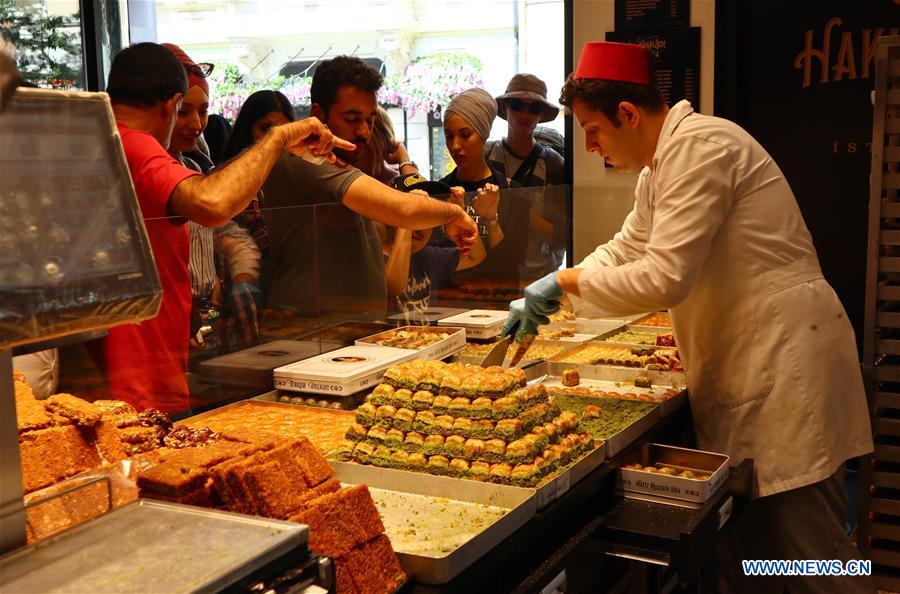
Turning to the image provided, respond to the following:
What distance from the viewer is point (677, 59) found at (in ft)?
16.7

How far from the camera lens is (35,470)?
1.55 m

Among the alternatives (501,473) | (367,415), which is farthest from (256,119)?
(501,473)

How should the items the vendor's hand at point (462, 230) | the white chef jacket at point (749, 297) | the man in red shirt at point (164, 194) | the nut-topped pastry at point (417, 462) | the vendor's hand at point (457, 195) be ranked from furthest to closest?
the vendor's hand at point (457, 195), the vendor's hand at point (462, 230), the white chef jacket at point (749, 297), the man in red shirt at point (164, 194), the nut-topped pastry at point (417, 462)

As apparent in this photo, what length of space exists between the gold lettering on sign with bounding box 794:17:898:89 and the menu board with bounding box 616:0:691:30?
772 mm

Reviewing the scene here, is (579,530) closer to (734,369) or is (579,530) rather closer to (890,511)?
(734,369)

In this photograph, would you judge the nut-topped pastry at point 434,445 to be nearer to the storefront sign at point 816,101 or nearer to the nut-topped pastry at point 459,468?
the nut-topped pastry at point 459,468

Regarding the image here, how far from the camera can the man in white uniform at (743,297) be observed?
2615mm

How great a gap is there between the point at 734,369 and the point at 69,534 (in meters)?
2.14

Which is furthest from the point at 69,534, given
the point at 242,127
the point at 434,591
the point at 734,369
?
the point at 242,127

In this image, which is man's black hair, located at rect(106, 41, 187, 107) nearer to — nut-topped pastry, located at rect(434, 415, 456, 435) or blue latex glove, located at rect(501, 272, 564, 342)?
blue latex glove, located at rect(501, 272, 564, 342)

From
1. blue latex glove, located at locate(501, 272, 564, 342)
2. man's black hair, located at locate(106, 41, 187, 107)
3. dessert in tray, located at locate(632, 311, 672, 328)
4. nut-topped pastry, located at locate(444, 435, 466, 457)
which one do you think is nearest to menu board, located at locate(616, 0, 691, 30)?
dessert in tray, located at locate(632, 311, 672, 328)

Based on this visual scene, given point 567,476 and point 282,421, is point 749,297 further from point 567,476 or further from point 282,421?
point 282,421

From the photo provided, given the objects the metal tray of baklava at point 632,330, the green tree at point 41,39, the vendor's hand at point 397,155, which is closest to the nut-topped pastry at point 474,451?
the metal tray of baklava at point 632,330

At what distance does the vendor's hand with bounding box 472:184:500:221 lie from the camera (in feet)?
13.6
